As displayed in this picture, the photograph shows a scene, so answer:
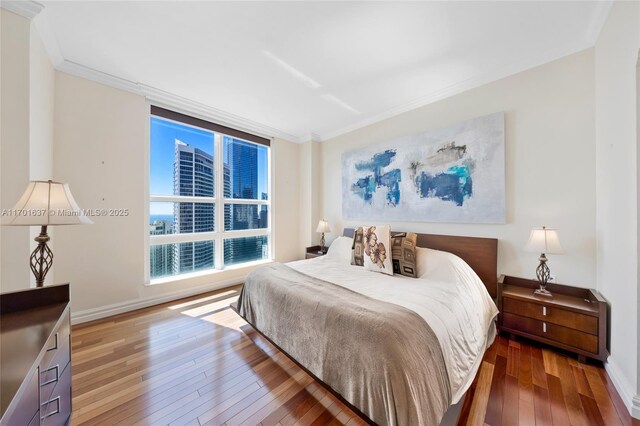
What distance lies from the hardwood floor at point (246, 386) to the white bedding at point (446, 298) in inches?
8.9

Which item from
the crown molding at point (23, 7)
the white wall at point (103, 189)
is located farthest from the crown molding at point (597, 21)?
the white wall at point (103, 189)

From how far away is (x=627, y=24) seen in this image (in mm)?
1498

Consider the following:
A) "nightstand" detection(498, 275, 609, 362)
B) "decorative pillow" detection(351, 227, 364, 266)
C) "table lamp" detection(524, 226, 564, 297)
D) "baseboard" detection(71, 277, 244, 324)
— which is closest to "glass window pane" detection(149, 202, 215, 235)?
"baseboard" detection(71, 277, 244, 324)

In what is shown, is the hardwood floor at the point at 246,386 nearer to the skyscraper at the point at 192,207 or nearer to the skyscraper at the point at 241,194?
the skyscraper at the point at 192,207

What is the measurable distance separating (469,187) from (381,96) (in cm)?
158

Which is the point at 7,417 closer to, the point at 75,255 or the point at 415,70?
the point at 75,255

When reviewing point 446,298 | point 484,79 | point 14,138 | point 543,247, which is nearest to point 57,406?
point 14,138

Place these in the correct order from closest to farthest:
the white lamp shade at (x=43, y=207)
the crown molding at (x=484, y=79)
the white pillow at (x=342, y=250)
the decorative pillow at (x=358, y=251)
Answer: the white lamp shade at (x=43, y=207), the crown molding at (x=484, y=79), the decorative pillow at (x=358, y=251), the white pillow at (x=342, y=250)

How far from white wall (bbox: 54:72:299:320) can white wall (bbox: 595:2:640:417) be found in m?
4.41

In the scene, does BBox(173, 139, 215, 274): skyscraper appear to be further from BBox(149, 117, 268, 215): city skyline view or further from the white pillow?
the white pillow

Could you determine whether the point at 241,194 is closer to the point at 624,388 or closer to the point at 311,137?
the point at 311,137

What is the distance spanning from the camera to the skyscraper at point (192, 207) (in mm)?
3393

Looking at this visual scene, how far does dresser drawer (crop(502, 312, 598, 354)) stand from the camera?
71.2 inches

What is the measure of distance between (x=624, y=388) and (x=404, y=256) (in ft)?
5.21
